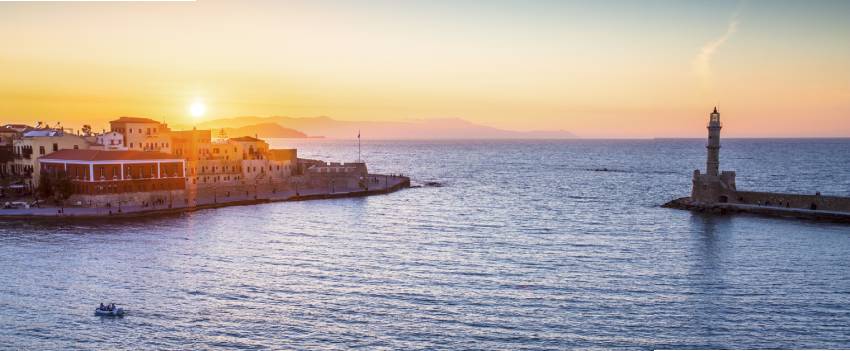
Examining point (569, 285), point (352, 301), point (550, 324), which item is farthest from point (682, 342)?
point (352, 301)

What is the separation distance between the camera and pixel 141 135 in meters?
96.9

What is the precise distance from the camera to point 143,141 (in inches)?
3812

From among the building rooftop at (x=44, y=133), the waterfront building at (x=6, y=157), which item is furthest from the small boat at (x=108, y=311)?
the building rooftop at (x=44, y=133)

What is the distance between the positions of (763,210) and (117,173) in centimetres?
7038

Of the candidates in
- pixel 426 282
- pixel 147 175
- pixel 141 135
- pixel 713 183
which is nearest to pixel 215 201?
pixel 147 175

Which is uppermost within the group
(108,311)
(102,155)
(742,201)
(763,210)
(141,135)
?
(141,135)

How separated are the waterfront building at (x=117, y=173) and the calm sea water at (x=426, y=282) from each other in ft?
34.8

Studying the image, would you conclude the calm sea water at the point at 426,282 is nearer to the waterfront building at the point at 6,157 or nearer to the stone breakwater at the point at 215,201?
the stone breakwater at the point at 215,201

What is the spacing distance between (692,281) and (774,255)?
11672 mm

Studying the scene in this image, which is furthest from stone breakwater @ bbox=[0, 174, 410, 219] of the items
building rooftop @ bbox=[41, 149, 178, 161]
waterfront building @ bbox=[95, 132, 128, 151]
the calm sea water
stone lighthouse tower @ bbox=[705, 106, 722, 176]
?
stone lighthouse tower @ bbox=[705, 106, 722, 176]

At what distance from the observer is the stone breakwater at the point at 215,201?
2719 inches

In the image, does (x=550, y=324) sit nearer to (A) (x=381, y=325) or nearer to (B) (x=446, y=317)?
(B) (x=446, y=317)

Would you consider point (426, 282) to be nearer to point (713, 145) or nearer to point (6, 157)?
point (713, 145)

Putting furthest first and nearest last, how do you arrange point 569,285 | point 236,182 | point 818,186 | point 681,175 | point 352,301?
point 681,175, point 818,186, point 236,182, point 569,285, point 352,301
